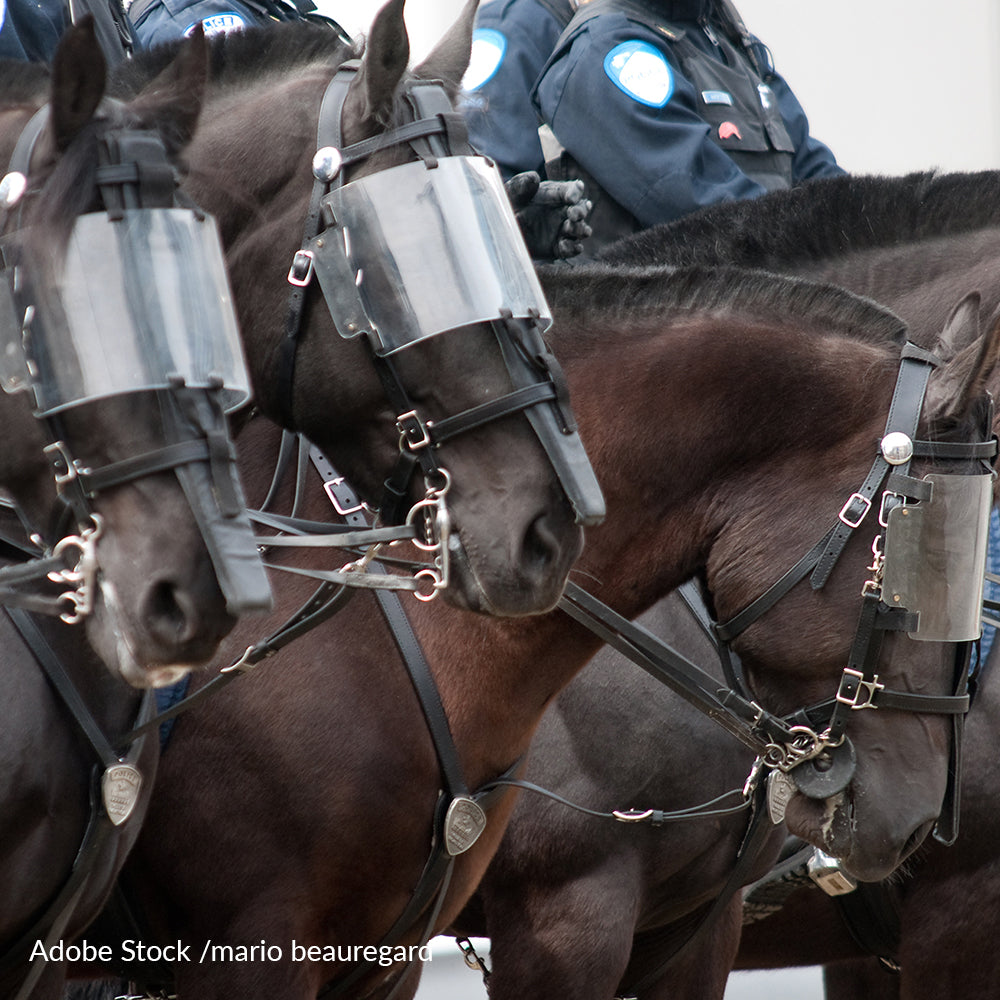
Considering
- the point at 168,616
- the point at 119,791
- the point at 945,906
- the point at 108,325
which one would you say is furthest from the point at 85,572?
the point at 945,906

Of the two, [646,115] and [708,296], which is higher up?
[646,115]

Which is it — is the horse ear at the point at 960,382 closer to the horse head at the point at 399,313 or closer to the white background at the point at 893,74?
the horse head at the point at 399,313

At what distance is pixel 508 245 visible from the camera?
6.74 feet

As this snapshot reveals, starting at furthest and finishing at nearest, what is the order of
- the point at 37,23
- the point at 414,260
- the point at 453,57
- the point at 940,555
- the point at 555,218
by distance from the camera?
the point at 555,218 → the point at 37,23 → the point at 940,555 → the point at 453,57 → the point at 414,260

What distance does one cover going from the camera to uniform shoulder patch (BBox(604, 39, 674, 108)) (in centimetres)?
412

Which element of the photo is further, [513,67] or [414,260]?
[513,67]

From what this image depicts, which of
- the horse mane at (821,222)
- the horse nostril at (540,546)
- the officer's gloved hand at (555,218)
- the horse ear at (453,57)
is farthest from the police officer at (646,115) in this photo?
the horse nostril at (540,546)

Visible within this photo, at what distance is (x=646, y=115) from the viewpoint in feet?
13.6

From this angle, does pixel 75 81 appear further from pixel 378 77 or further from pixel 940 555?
pixel 940 555

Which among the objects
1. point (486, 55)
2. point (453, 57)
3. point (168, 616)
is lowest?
point (168, 616)

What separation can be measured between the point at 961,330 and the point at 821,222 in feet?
2.28

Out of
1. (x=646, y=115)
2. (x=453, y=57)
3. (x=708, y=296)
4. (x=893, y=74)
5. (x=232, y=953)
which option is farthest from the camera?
(x=893, y=74)

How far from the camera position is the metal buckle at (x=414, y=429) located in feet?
6.55

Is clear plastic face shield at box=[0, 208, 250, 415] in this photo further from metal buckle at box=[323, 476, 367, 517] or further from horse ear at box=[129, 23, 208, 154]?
metal buckle at box=[323, 476, 367, 517]
